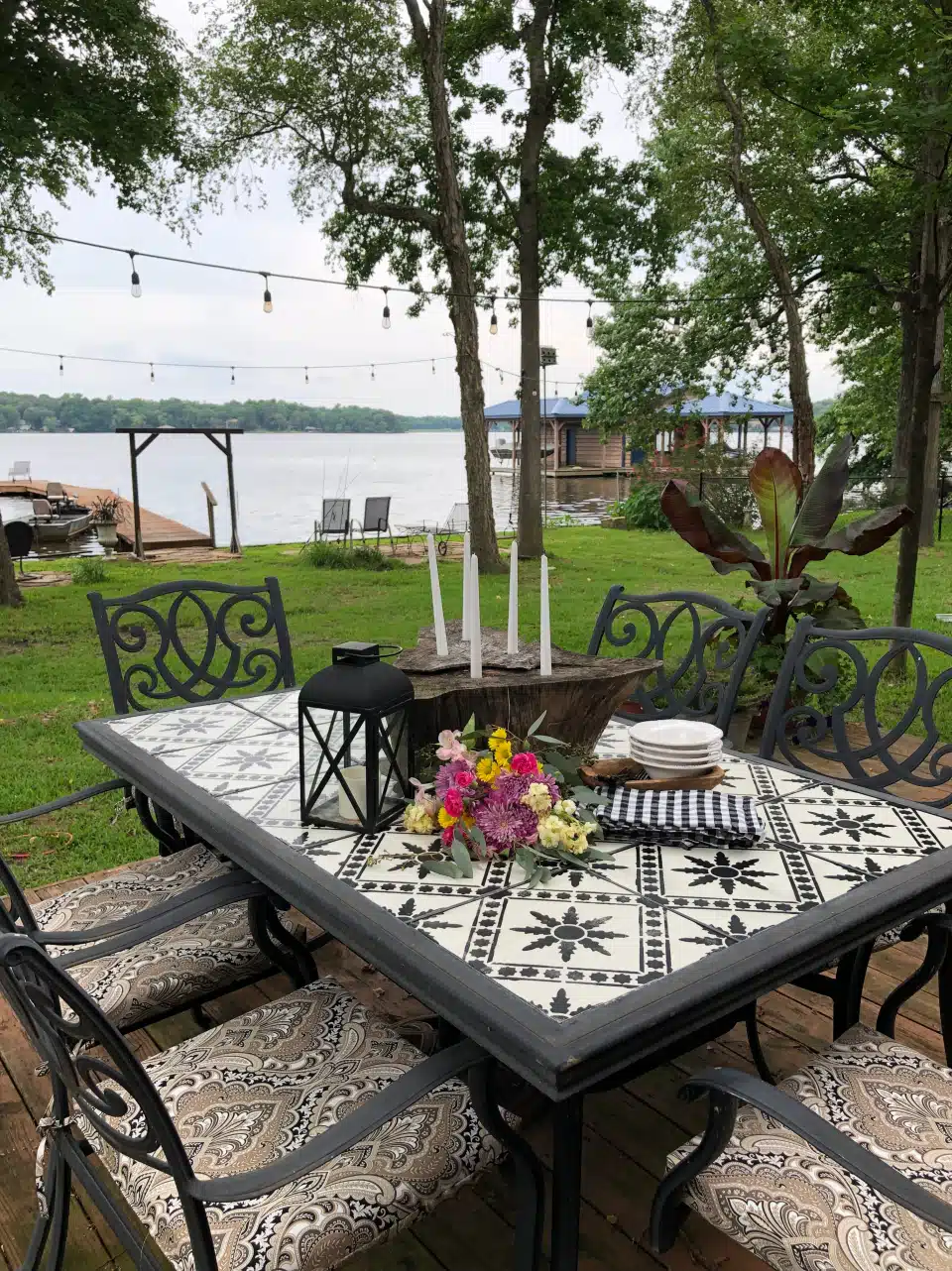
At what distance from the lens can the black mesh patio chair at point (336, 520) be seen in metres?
13.5

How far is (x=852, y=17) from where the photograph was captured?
4.94 meters

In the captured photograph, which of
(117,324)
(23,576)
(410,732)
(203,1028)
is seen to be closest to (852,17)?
(410,732)

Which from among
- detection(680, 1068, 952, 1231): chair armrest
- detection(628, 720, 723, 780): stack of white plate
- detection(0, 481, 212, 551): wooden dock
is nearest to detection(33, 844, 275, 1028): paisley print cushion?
detection(628, 720, 723, 780): stack of white plate

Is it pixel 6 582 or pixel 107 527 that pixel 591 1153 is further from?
pixel 107 527

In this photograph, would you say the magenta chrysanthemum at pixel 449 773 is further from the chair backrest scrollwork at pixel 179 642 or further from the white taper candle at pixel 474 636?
the chair backrest scrollwork at pixel 179 642

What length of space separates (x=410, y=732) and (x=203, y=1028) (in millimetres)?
1112

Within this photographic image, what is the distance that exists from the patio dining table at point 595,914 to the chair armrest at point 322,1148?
0.11m

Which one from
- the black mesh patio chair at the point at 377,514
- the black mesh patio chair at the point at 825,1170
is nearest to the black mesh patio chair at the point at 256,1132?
the black mesh patio chair at the point at 825,1170

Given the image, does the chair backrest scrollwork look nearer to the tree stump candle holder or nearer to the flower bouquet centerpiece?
the tree stump candle holder

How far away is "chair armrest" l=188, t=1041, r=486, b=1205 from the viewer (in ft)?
3.84

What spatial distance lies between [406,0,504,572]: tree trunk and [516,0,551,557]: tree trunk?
0.51 meters

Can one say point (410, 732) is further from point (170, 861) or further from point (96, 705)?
point (96, 705)

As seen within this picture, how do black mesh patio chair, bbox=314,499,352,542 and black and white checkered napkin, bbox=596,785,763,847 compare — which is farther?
black mesh patio chair, bbox=314,499,352,542

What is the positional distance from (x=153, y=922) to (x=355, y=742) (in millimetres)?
480
